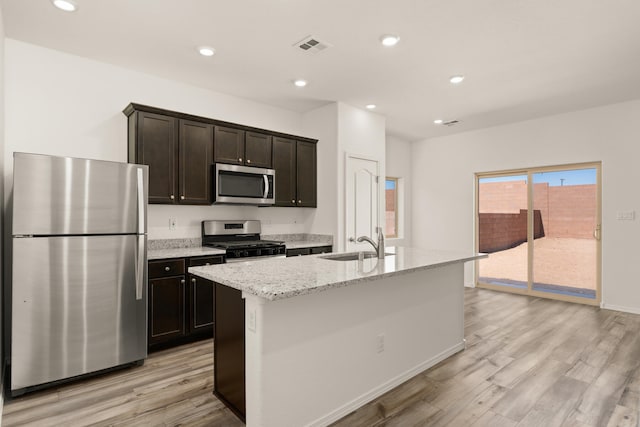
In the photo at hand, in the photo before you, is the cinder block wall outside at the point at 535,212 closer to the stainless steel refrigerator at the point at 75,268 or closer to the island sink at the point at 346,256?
the island sink at the point at 346,256

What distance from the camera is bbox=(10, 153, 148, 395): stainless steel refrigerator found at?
2424 millimetres

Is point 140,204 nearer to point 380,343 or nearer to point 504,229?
point 380,343

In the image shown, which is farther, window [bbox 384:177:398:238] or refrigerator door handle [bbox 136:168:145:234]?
window [bbox 384:177:398:238]

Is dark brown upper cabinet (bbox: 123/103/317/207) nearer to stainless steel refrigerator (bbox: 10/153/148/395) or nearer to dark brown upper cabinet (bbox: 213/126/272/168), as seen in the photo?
dark brown upper cabinet (bbox: 213/126/272/168)

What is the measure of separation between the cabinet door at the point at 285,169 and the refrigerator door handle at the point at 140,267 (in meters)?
1.91

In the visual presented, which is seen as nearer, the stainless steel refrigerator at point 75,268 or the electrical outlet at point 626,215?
the stainless steel refrigerator at point 75,268

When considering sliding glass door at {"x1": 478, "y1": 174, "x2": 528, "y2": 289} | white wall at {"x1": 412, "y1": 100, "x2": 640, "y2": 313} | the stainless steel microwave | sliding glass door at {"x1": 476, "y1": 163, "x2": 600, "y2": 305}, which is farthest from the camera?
sliding glass door at {"x1": 478, "y1": 174, "x2": 528, "y2": 289}

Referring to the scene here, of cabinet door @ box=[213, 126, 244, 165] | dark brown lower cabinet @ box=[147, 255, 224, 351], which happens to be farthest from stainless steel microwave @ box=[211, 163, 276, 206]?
dark brown lower cabinet @ box=[147, 255, 224, 351]

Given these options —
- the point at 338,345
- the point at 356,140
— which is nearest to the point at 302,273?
the point at 338,345

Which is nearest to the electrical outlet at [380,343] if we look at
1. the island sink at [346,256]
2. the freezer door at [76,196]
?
the island sink at [346,256]

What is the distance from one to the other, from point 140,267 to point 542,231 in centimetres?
568

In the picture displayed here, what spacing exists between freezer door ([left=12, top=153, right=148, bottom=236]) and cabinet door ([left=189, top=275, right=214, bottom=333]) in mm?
812

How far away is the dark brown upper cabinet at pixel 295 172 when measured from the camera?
178 inches

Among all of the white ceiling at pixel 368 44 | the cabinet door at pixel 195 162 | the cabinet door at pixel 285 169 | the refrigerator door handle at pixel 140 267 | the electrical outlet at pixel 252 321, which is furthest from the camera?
the cabinet door at pixel 285 169
